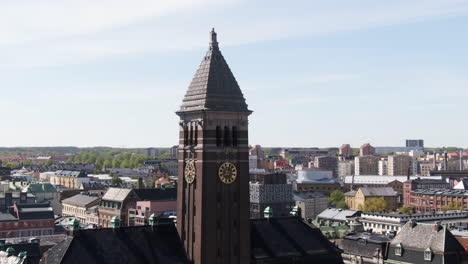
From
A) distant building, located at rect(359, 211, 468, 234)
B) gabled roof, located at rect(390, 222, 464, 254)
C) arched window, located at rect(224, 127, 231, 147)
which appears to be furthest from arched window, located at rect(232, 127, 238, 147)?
distant building, located at rect(359, 211, 468, 234)

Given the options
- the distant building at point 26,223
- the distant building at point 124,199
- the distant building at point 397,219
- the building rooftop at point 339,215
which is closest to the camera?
the distant building at point 26,223

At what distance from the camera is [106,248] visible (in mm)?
65312

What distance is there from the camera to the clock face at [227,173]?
6756cm

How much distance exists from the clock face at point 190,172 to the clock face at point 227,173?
2660 millimetres

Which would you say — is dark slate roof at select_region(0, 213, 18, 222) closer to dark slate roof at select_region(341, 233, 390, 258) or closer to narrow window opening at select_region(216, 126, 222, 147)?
dark slate roof at select_region(341, 233, 390, 258)

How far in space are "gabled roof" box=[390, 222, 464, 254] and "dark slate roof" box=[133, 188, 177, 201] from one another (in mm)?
95087

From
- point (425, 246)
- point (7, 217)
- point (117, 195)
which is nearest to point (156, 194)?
point (117, 195)

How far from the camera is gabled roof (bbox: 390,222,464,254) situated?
94.8 meters

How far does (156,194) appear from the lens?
187m

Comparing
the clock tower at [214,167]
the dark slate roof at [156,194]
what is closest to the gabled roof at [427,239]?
the clock tower at [214,167]

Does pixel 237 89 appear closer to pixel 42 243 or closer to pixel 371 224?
pixel 42 243

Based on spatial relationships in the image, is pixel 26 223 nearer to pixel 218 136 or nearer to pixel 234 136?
pixel 234 136

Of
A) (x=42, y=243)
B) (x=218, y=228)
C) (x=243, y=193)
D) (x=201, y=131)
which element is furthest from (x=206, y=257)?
(x=42, y=243)

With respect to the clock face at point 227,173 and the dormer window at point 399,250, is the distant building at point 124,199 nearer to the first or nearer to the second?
the dormer window at point 399,250
